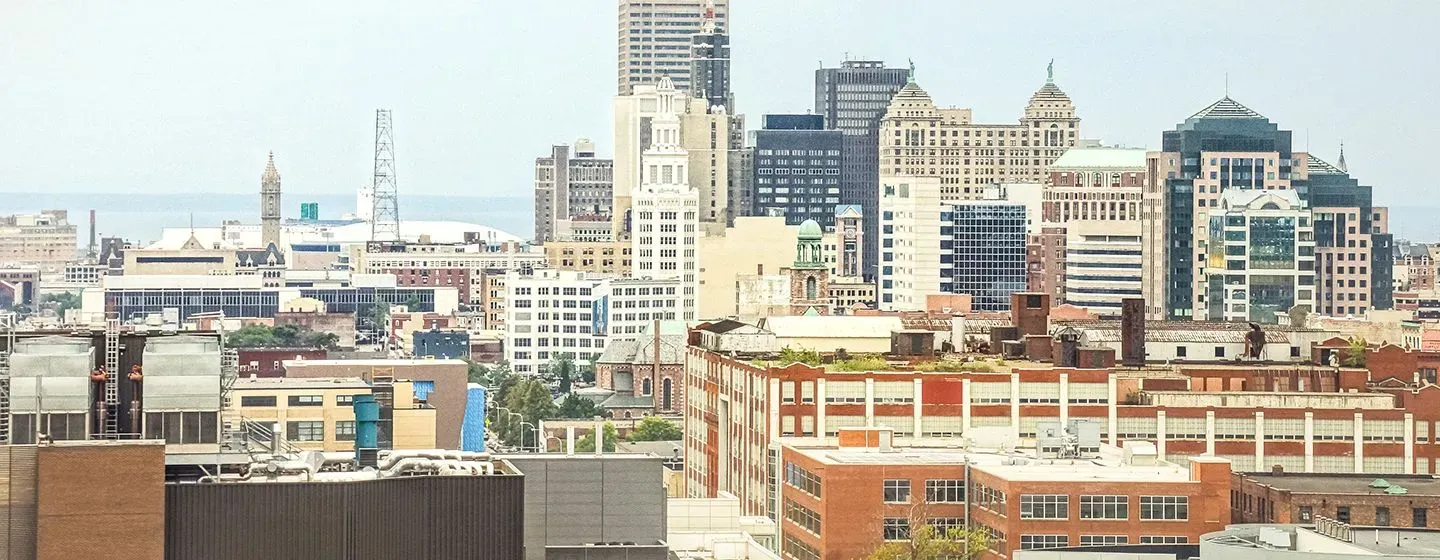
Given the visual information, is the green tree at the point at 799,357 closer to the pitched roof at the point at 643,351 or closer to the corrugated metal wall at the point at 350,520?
the corrugated metal wall at the point at 350,520

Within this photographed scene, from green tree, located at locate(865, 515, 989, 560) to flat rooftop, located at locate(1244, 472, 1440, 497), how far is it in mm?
5642

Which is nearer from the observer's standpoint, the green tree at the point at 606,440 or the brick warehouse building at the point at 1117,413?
the brick warehouse building at the point at 1117,413

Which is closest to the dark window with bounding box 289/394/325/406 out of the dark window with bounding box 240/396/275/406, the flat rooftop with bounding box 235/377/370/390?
the dark window with bounding box 240/396/275/406

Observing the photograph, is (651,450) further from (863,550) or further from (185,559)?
(185,559)

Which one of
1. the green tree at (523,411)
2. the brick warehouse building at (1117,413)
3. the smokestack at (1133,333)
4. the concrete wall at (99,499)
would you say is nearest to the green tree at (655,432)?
the green tree at (523,411)

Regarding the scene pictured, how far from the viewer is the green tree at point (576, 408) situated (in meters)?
151

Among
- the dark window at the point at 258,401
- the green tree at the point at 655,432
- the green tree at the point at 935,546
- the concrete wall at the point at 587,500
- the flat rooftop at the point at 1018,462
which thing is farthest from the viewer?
the green tree at the point at 655,432

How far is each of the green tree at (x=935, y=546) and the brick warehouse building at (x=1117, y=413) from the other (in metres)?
11.5

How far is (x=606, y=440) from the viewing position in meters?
127

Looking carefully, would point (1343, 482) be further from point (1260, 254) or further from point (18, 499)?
point (1260, 254)

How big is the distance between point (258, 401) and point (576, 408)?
7567 centimetres

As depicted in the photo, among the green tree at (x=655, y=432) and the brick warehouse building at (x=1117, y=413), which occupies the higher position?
the brick warehouse building at (x=1117, y=413)

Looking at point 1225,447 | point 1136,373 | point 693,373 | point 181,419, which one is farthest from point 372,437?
point 693,373

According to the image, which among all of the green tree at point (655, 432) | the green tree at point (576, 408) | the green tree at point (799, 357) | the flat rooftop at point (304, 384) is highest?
the green tree at point (799, 357)
